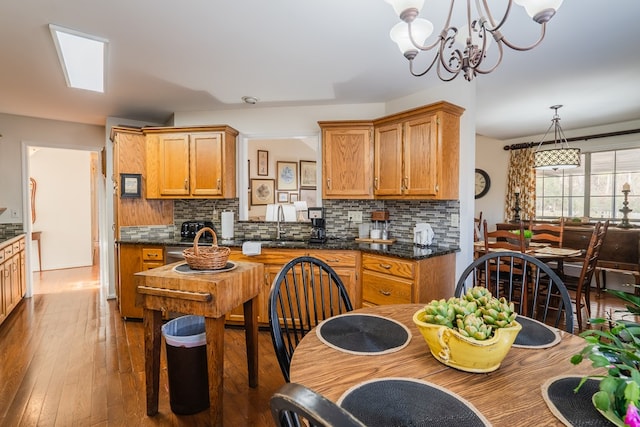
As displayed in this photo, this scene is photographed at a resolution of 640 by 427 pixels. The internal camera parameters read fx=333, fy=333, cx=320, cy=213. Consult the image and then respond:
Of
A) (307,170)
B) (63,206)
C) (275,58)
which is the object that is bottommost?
(63,206)

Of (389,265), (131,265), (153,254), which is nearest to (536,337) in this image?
(389,265)

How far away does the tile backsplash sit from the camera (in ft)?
10.1

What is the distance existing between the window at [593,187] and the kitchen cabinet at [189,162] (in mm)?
5160

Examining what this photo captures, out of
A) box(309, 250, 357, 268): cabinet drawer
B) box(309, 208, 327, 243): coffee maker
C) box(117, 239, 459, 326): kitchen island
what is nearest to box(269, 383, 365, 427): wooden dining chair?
box(117, 239, 459, 326): kitchen island

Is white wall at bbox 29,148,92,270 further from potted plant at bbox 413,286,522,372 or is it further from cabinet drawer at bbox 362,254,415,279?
potted plant at bbox 413,286,522,372

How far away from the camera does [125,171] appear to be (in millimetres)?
3670

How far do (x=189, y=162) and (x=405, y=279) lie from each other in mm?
2538

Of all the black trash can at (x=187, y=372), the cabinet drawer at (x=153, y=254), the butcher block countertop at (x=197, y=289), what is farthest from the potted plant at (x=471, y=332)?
the cabinet drawer at (x=153, y=254)

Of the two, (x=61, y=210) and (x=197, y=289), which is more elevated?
(x=61, y=210)

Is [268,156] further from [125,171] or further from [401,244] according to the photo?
[401,244]

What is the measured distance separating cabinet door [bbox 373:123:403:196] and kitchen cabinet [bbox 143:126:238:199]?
1593 millimetres

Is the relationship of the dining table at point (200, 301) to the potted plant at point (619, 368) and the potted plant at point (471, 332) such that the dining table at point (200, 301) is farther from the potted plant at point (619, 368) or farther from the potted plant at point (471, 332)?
the potted plant at point (619, 368)

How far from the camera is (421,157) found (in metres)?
2.88

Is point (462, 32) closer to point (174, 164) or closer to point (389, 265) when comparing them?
point (389, 265)
